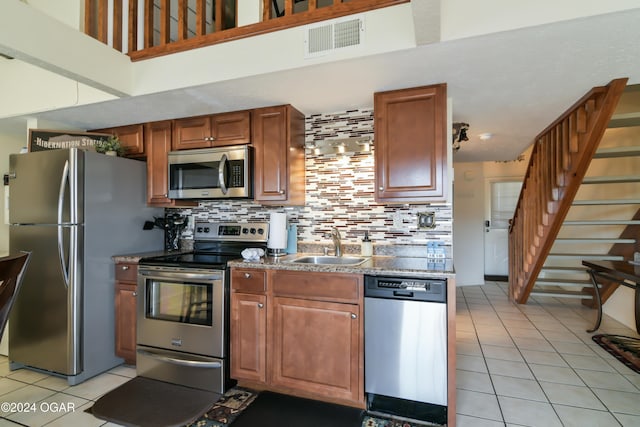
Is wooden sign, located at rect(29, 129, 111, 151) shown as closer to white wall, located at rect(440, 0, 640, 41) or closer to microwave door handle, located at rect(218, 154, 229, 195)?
microwave door handle, located at rect(218, 154, 229, 195)

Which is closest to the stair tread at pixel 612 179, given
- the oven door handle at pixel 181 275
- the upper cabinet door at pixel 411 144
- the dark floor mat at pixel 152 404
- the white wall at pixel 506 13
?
the upper cabinet door at pixel 411 144

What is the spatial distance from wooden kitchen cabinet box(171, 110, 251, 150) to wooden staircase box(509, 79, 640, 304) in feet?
8.45

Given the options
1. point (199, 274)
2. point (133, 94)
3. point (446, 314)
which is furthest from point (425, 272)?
point (133, 94)

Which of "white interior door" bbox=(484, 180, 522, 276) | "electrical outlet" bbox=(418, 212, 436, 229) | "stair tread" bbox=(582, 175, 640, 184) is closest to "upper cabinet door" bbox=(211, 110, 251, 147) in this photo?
"electrical outlet" bbox=(418, 212, 436, 229)

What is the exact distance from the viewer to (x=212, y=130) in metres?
2.75

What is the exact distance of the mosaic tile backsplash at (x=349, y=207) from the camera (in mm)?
2508

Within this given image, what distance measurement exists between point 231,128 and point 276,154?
482mm

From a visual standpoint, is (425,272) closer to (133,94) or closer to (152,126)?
(133,94)

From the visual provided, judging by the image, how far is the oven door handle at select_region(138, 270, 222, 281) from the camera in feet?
7.35

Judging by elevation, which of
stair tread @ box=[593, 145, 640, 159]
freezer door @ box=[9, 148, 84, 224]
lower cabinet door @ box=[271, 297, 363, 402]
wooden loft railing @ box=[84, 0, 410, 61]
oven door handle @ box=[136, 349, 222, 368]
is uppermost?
wooden loft railing @ box=[84, 0, 410, 61]

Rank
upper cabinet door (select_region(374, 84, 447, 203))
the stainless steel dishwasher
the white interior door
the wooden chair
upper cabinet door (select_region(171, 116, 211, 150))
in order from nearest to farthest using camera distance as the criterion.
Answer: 1. the wooden chair
2. the stainless steel dishwasher
3. upper cabinet door (select_region(374, 84, 447, 203))
4. upper cabinet door (select_region(171, 116, 211, 150))
5. the white interior door

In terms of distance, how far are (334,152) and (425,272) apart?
1103 millimetres

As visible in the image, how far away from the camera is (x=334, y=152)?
241 centimetres

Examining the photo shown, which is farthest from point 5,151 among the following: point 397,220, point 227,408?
point 397,220
